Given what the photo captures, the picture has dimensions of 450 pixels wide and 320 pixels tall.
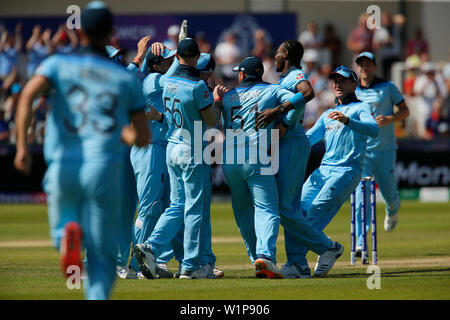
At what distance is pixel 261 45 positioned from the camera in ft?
83.2

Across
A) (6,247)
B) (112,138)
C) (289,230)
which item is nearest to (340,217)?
(6,247)

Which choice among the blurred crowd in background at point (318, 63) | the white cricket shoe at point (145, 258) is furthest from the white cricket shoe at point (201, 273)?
the blurred crowd in background at point (318, 63)

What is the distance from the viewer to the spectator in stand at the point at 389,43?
1026 inches

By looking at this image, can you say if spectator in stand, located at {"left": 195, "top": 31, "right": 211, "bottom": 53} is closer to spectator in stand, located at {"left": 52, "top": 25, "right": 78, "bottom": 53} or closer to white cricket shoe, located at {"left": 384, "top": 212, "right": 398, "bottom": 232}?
spectator in stand, located at {"left": 52, "top": 25, "right": 78, "bottom": 53}

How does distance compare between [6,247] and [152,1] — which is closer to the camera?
[6,247]

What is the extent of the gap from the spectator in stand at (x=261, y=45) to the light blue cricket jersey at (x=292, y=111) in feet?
51.1

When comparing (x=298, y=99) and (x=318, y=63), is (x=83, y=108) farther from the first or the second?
(x=318, y=63)

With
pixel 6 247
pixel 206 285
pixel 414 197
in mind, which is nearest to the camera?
pixel 206 285

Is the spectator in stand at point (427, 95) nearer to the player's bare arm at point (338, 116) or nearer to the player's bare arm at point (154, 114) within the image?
the player's bare arm at point (338, 116)

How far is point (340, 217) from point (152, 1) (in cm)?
1288

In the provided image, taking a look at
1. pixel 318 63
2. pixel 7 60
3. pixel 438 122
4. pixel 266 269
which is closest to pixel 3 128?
pixel 7 60

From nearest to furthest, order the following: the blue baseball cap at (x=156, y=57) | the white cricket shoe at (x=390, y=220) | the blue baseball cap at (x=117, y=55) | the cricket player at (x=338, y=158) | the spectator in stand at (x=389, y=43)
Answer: the blue baseball cap at (x=117, y=55), the blue baseball cap at (x=156, y=57), the cricket player at (x=338, y=158), the white cricket shoe at (x=390, y=220), the spectator in stand at (x=389, y=43)
